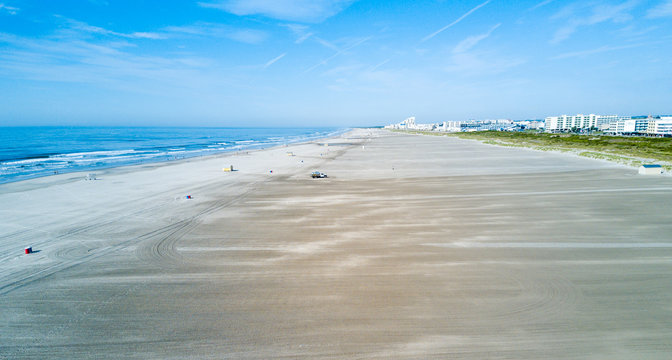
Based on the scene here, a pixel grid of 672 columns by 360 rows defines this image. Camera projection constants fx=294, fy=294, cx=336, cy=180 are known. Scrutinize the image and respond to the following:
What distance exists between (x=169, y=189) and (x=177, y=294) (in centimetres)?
2047

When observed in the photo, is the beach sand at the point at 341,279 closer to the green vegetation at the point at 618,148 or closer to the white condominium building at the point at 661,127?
the green vegetation at the point at 618,148

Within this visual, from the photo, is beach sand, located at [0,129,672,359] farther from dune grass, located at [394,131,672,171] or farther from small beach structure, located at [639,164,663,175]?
dune grass, located at [394,131,672,171]

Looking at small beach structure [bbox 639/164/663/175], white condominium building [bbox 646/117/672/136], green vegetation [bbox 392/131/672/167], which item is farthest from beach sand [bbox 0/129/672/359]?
white condominium building [bbox 646/117/672/136]

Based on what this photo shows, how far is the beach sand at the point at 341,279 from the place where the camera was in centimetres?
753

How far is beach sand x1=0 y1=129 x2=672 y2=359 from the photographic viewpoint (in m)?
7.53

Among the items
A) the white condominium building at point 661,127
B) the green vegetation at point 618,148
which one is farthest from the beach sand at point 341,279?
the white condominium building at point 661,127

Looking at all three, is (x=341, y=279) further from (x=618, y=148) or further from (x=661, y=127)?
(x=661, y=127)

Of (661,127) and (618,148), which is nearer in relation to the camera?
(618,148)

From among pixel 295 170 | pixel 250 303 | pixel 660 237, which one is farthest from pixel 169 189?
pixel 660 237

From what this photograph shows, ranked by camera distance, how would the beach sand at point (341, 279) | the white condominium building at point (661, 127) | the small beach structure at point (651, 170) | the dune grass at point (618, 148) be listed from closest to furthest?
the beach sand at point (341, 279), the small beach structure at point (651, 170), the dune grass at point (618, 148), the white condominium building at point (661, 127)

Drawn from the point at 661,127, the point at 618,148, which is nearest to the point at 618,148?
the point at 618,148

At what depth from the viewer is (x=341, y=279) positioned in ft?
34.7

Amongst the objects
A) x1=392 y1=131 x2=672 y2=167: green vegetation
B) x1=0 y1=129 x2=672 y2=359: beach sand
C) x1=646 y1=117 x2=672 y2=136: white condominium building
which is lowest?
x1=0 y1=129 x2=672 y2=359: beach sand

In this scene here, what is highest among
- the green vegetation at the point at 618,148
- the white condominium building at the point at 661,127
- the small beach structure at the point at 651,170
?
the white condominium building at the point at 661,127
